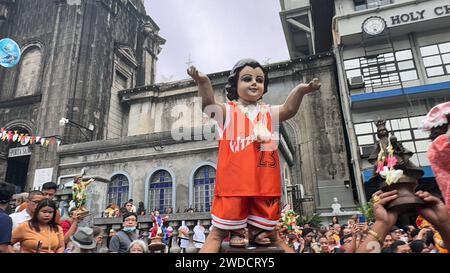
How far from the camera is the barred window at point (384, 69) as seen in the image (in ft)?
51.6

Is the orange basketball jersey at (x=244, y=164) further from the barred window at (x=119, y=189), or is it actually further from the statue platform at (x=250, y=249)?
the barred window at (x=119, y=189)

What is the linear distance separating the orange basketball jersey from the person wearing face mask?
7.22 ft

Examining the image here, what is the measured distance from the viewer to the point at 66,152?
49.3 feet

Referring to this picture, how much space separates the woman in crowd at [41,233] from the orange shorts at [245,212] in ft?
6.46

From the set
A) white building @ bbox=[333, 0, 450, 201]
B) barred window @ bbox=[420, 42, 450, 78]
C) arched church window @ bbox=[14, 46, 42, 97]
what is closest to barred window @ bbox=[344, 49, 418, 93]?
white building @ bbox=[333, 0, 450, 201]

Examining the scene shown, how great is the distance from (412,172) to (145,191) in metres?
12.0

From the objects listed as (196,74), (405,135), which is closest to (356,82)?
(405,135)

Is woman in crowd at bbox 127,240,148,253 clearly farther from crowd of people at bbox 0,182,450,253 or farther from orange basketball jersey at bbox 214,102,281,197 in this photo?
orange basketball jersey at bbox 214,102,281,197

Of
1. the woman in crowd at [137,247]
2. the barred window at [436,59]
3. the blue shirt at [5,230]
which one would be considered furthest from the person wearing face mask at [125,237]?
the barred window at [436,59]

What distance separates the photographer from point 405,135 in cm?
1495

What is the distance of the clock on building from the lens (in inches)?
610

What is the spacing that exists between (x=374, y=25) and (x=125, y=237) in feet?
50.7
